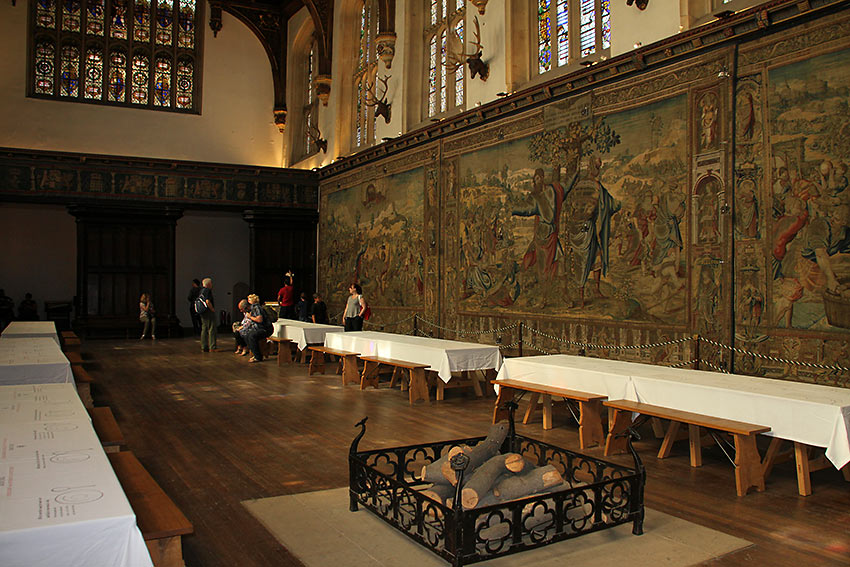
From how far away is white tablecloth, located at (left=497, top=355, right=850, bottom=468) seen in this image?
486 cm

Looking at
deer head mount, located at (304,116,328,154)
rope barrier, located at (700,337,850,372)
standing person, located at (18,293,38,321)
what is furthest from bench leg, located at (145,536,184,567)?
standing person, located at (18,293,38,321)

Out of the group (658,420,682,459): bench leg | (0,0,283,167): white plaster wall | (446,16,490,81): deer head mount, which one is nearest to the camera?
(658,420,682,459): bench leg

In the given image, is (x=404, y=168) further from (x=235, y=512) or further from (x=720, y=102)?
(x=235, y=512)

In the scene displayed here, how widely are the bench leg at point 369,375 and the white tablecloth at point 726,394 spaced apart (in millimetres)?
3136

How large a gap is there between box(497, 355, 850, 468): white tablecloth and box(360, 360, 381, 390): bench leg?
3.14m

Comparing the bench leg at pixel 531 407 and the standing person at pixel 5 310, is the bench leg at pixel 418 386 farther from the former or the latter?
the standing person at pixel 5 310

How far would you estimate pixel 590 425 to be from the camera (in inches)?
260

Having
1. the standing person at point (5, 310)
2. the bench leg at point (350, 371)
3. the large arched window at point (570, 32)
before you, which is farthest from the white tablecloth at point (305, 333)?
the standing person at point (5, 310)

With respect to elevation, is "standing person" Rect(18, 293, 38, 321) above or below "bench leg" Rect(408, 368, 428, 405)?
above

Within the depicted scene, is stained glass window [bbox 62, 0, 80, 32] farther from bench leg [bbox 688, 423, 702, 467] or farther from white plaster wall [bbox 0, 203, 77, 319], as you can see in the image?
bench leg [bbox 688, 423, 702, 467]

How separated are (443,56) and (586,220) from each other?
257 inches

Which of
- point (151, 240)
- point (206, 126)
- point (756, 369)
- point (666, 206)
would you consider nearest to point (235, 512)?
point (756, 369)

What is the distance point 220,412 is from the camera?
827 centimetres

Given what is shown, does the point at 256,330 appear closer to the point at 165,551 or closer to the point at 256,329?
the point at 256,329
